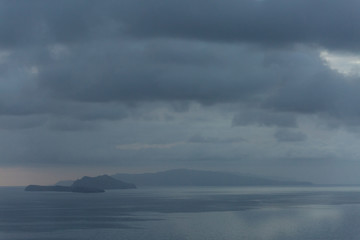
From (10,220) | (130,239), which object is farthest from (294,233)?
(10,220)

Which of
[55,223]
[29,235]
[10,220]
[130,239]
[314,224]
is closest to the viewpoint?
[130,239]

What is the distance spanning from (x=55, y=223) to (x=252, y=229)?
4854 centimetres

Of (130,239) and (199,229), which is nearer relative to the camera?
(130,239)

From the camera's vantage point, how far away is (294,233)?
319 ft

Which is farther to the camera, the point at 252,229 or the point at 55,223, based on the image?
the point at 55,223

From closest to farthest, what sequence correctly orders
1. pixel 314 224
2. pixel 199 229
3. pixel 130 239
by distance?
pixel 130 239 < pixel 199 229 < pixel 314 224

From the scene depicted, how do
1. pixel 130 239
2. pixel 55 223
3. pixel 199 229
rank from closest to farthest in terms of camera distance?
1. pixel 130 239
2. pixel 199 229
3. pixel 55 223

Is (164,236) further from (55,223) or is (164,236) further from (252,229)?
(55,223)

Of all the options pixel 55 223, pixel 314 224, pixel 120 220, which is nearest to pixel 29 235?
pixel 55 223

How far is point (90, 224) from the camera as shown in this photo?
385 feet

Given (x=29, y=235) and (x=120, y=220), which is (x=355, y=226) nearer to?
(x=120, y=220)

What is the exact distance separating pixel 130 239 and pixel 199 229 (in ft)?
64.8

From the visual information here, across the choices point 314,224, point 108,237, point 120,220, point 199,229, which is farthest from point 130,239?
point 314,224

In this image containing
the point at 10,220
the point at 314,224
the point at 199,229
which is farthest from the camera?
the point at 10,220
